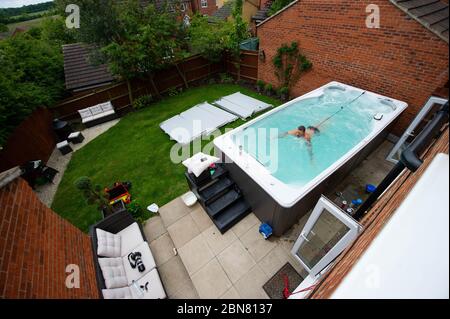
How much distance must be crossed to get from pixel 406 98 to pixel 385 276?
5.77m

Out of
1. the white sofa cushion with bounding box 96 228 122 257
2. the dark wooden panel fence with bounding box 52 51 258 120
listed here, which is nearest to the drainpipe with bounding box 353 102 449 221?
the white sofa cushion with bounding box 96 228 122 257

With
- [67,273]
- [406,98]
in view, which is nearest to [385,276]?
[67,273]

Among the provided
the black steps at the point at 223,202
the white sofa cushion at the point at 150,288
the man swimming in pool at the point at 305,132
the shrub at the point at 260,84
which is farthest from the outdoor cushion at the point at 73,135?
the shrub at the point at 260,84

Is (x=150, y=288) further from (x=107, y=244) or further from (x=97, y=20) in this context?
(x=97, y=20)

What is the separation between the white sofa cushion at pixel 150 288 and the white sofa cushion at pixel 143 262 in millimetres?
100

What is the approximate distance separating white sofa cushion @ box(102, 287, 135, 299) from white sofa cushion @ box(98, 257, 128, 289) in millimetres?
101

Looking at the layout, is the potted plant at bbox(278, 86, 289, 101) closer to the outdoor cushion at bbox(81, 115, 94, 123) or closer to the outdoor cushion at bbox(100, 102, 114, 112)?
the outdoor cushion at bbox(100, 102, 114, 112)

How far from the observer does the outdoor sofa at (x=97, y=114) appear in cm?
702

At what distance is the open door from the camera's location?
6.75ft

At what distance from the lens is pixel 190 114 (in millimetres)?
6789

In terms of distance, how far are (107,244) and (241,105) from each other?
5788 mm

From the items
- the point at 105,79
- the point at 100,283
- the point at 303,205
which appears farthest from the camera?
the point at 105,79

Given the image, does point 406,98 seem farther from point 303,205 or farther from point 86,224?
point 86,224

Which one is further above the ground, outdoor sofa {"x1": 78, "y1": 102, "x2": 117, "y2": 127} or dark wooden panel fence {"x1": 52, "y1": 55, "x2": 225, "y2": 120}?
dark wooden panel fence {"x1": 52, "y1": 55, "x2": 225, "y2": 120}
